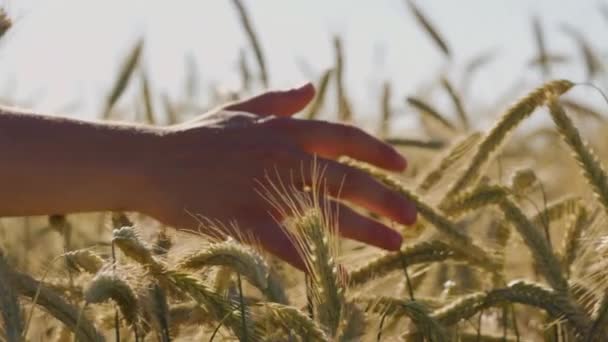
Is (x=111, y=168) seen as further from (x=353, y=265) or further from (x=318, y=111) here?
(x=318, y=111)

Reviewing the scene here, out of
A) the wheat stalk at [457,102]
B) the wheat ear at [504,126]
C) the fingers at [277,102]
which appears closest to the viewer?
the wheat ear at [504,126]

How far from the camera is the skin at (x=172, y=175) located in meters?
1.91

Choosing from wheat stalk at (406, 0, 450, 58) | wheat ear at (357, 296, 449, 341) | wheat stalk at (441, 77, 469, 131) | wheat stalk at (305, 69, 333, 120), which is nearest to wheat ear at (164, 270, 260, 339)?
wheat ear at (357, 296, 449, 341)

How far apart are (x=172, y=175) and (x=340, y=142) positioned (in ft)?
0.91

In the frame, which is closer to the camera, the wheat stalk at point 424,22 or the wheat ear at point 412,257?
the wheat ear at point 412,257

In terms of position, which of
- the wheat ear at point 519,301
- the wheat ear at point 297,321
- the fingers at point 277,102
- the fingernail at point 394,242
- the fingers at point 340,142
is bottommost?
the wheat ear at point 519,301

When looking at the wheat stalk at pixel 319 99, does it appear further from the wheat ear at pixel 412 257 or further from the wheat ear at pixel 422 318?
the wheat ear at pixel 422 318

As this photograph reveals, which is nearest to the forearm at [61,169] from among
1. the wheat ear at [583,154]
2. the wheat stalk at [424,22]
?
the wheat ear at [583,154]

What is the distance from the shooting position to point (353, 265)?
1.89m

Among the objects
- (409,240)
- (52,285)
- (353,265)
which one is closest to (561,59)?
(409,240)

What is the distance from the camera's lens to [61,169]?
192cm

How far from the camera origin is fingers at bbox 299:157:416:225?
197 centimetres

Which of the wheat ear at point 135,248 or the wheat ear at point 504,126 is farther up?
the wheat ear at point 504,126

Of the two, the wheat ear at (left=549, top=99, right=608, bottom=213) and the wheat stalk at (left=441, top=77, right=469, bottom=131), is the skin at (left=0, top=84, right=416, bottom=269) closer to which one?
the wheat ear at (left=549, top=99, right=608, bottom=213)
